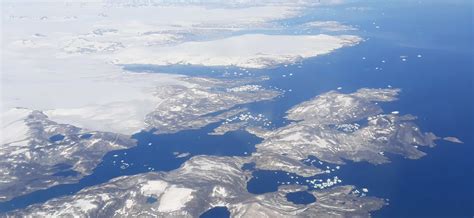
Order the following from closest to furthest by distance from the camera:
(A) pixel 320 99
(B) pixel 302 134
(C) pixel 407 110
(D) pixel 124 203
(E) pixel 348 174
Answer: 1. (D) pixel 124 203
2. (E) pixel 348 174
3. (B) pixel 302 134
4. (C) pixel 407 110
5. (A) pixel 320 99

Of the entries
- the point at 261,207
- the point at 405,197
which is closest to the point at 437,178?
the point at 405,197

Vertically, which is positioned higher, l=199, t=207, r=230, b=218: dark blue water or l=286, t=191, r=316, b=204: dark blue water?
l=286, t=191, r=316, b=204: dark blue water

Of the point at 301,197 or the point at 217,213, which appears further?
the point at 301,197

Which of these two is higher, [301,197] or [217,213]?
[301,197]

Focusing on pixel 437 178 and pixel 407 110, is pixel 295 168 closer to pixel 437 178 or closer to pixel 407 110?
pixel 437 178

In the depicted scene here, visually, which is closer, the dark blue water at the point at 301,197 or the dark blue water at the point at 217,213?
the dark blue water at the point at 217,213

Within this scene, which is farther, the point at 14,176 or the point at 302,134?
the point at 302,134

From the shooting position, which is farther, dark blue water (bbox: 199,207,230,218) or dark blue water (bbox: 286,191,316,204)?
dark blue water (bbox: 286,191,316,204)

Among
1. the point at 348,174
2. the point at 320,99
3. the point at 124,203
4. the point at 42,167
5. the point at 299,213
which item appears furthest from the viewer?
the point at 320,99

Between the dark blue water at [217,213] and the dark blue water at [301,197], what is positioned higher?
the dark blue water at [301,197]
